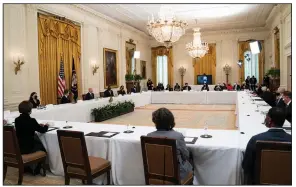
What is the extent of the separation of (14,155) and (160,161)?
6.79 ft

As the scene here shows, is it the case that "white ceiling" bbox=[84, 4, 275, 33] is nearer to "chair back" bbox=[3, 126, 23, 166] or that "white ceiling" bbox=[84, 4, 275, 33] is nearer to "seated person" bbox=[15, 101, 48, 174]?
"seated person" bbox=[15, 101, 48, 174]

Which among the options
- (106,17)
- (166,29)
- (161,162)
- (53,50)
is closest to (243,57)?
(106,17)

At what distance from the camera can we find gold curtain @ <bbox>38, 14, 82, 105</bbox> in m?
9.90

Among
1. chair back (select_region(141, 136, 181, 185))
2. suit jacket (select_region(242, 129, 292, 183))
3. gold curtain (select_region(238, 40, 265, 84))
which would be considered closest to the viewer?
suit jacket (select_region(242, 129, 292, 183))

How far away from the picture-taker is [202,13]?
44.8 ft

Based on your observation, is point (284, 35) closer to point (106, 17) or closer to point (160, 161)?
point (106, 17)

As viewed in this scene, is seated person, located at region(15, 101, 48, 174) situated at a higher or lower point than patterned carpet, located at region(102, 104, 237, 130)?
higher

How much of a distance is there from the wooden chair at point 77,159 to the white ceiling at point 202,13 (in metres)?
9.39

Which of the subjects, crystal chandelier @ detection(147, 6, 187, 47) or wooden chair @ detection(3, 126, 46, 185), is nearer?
wooden chair @ detection(3, 126, 46, 185)

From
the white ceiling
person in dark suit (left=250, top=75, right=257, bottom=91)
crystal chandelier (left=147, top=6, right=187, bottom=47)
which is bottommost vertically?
person in dark suit (left=250, top=75, right=257, bottom=91)

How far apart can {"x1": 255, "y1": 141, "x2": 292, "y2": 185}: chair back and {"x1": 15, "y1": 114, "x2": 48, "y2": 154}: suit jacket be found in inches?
115

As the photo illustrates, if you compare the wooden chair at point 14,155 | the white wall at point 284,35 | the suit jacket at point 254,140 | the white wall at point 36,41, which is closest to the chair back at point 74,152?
the wooden chair at point 14,155

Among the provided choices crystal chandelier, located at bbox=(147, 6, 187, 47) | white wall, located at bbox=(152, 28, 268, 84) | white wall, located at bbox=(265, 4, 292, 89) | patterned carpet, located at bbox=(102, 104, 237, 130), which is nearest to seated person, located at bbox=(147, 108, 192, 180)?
patterned carpet, located at bbox=(102, 104, 237, 130)

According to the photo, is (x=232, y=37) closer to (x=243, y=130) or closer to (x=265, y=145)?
(x=243, y=130)
